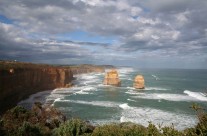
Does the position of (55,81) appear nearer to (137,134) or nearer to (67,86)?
(67,86)

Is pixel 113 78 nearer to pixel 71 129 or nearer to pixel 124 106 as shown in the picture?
pixel 124 106

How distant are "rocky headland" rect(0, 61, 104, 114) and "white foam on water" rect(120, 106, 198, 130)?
19.1 meters

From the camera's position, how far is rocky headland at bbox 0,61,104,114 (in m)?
49.1

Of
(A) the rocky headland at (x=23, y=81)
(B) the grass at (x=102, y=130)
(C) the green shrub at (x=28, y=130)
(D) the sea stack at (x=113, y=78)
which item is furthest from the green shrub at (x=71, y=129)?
(D) the sea stack at (x=113, y=78)

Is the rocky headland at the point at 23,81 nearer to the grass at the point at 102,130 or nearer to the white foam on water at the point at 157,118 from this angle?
the white foam on water at the point at 157,118

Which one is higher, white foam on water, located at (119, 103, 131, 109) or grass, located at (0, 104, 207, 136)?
grass, located at (0, 104, 207, 136)

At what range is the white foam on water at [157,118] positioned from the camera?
124 feet

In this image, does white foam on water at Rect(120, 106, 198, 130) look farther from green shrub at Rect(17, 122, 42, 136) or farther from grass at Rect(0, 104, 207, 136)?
green shrub at Rect(17, 122, 42, 136)

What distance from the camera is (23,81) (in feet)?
200

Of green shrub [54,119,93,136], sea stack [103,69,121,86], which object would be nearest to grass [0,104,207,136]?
green shrub [54,119,93,136]

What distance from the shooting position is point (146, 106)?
2021 inches

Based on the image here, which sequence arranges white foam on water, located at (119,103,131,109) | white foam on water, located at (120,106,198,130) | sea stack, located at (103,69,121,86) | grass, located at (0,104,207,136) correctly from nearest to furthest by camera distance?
grass, located at (0,104,207,136), white foam on water, located at (120,106,198,130), white foam on water, located at (119,103,131,109), sea stack, located at (103,69,121,86)

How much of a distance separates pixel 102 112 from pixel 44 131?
2245 centimetres

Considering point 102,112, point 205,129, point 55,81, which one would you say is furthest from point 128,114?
point 55,81
